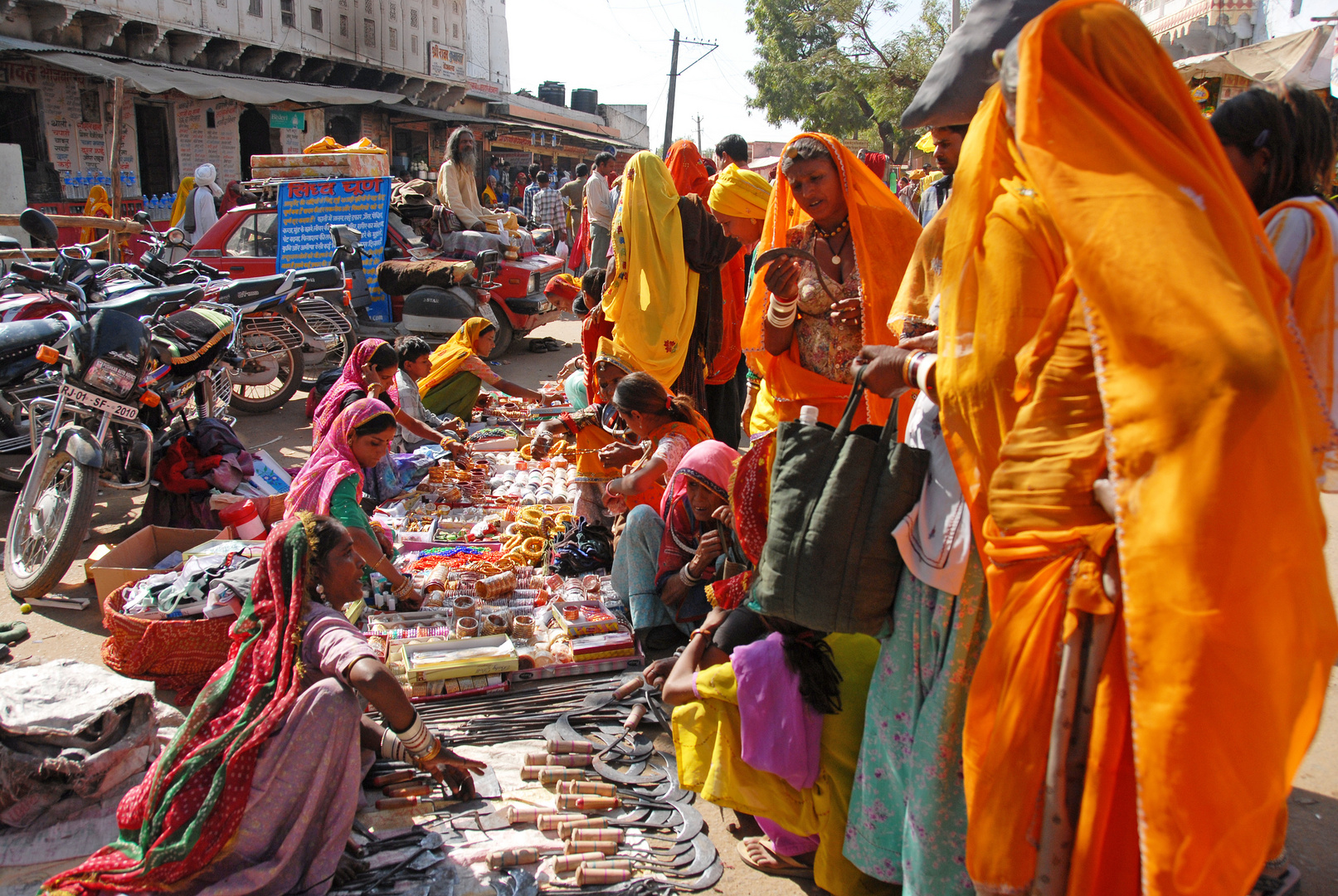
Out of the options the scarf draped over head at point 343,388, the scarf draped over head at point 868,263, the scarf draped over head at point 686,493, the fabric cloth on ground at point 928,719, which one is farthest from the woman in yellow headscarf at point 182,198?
the fabric cloth on ground at point 928,719

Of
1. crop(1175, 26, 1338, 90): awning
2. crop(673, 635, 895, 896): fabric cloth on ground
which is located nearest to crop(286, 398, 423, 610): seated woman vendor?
crop(673, 635, 895, 896): fabric cloth on ground

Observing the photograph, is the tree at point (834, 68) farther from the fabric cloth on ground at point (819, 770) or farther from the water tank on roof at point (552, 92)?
the fabric cloth on ground at point (819, 770)

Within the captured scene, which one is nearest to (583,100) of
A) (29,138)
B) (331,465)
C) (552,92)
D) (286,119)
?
(552,92)

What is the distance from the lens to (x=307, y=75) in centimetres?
2247

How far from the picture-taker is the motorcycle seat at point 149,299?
4.90m

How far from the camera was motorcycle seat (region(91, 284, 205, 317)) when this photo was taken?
4902 millimetres

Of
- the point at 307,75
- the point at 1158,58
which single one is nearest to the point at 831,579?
the point at 1158,58

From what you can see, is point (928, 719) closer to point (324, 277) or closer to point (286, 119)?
point (324, 277)

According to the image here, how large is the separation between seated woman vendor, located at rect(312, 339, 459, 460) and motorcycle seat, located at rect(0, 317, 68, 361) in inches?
56.5

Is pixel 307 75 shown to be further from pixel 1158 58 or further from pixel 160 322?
pixel 1158 58

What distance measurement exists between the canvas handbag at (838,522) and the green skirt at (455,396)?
5214 millimetres

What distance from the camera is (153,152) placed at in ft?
54.2

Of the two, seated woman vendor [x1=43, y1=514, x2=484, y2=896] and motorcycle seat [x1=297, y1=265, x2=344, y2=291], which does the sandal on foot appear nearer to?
seated woman vendor [x1=43, y1=514, x2=484, y2=896]

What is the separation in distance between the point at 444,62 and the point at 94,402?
2524cm
